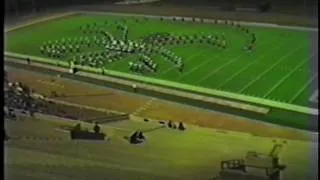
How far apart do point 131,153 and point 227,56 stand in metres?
0.46

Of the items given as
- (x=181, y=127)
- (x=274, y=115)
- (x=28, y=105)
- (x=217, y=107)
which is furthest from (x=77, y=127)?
(x=274, y=115)

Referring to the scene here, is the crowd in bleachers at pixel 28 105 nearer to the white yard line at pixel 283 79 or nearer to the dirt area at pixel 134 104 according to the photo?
the dirt area at pixel 134 104

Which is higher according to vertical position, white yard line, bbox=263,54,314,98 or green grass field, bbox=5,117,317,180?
white yard line, bbox=263,54,314,98

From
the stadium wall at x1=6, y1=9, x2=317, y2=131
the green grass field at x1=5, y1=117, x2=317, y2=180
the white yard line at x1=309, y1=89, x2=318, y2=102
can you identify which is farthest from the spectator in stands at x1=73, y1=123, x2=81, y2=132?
the white yard line at x1=309, y1=89, x2=318, y2=102

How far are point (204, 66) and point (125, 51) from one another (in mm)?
280

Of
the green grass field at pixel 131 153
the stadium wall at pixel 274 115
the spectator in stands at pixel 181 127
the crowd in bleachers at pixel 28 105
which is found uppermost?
the stadium wall at pixel 274 115

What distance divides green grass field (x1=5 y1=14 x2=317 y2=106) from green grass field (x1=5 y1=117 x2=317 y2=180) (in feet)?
0.54

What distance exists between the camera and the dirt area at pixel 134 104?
2660 millimetres

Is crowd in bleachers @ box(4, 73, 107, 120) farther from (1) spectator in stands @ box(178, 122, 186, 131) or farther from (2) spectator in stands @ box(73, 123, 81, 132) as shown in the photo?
(1) spectator in stands @ box(178, 122, 186, 131)

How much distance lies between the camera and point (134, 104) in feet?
8.99

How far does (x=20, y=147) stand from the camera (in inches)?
110

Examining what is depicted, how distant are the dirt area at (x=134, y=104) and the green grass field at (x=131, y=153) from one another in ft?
0.10

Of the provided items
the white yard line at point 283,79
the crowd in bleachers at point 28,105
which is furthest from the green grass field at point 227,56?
the crowd in bleachers at point 28,105

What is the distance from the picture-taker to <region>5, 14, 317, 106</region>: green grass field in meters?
2.62
